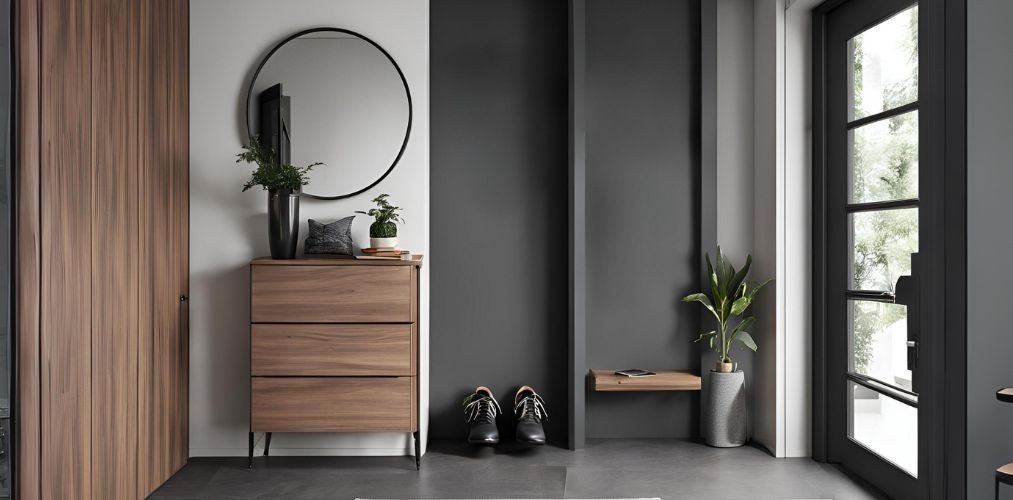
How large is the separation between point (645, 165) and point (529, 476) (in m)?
1.69

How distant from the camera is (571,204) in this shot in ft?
11.4

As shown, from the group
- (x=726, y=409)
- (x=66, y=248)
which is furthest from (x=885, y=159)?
(x=66, y=248)

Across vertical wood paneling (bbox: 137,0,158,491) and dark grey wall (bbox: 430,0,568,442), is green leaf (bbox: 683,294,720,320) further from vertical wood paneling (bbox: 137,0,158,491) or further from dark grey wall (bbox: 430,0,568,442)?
vertical wood paneling (bbox: 137,0,158,491)

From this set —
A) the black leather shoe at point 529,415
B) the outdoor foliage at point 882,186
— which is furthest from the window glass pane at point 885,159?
the black leather shoe at point 529,415

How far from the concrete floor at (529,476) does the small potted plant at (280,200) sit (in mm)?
985

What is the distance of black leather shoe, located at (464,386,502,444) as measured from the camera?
3.23 metres

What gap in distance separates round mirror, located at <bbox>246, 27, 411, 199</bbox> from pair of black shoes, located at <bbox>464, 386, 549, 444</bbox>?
1196 millimetres

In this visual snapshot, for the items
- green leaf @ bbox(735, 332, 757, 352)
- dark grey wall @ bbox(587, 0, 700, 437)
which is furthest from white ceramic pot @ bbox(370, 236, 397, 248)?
green leaf @ bbox(735, 332, 757, 352)

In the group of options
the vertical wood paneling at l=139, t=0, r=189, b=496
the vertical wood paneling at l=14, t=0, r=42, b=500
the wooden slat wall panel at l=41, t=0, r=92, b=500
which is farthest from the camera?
the vertical wood paneling at l=139, t=0, r=189, b=496

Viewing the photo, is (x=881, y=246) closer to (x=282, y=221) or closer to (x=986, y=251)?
(x=986, y=251)

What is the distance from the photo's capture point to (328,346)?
3.03m

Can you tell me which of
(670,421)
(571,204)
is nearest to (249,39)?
(571,204)

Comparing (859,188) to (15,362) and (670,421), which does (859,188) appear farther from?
(15,362)

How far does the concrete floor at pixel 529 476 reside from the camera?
9.25 ft
